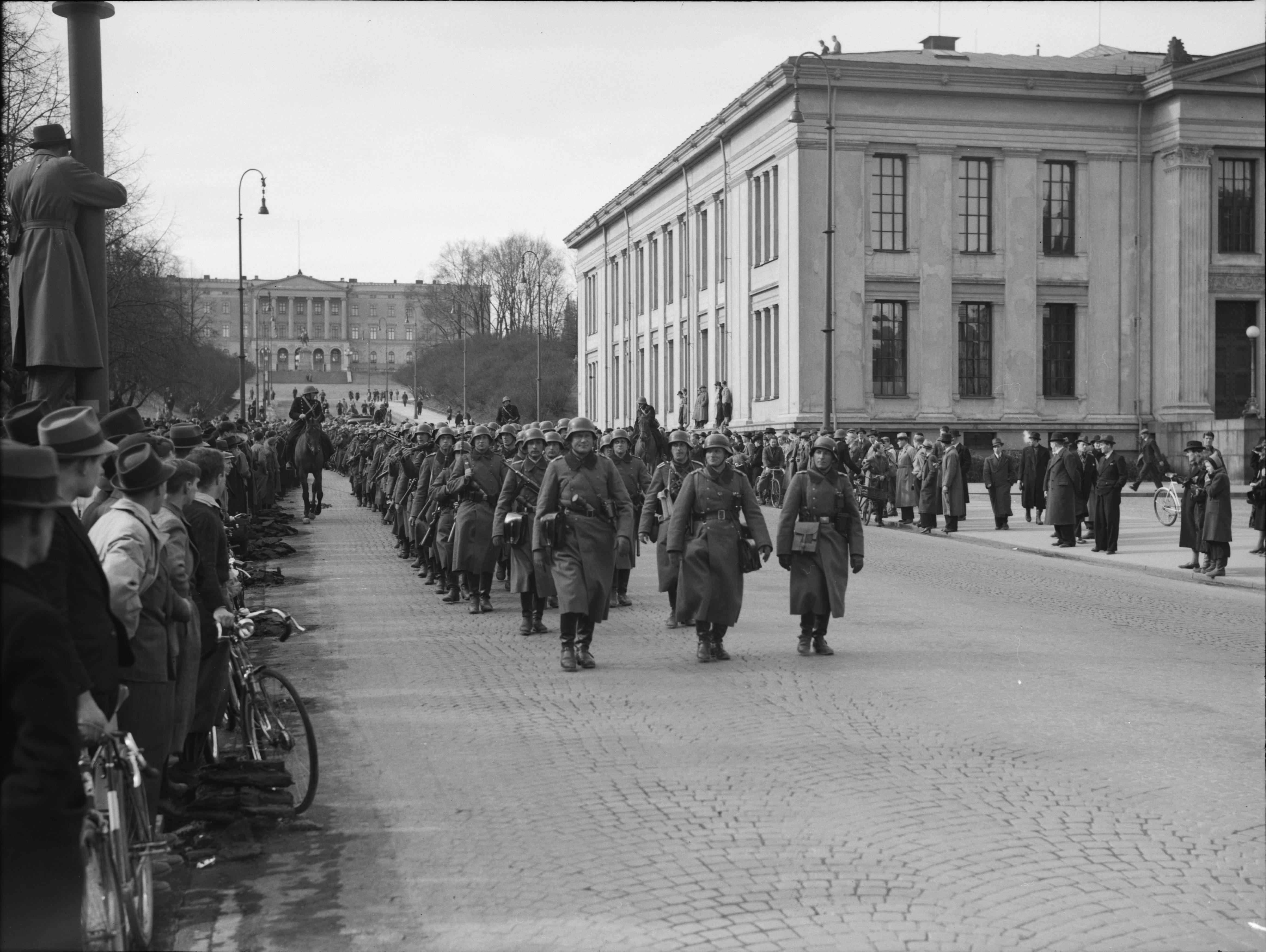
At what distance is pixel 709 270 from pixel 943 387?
532 inches

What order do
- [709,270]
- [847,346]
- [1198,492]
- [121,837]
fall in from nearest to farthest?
1. [121,837]
2. [1198,492]
3. [847,346]
4. [709,270]

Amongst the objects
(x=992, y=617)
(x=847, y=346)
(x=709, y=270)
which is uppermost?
(x=709, y=270)

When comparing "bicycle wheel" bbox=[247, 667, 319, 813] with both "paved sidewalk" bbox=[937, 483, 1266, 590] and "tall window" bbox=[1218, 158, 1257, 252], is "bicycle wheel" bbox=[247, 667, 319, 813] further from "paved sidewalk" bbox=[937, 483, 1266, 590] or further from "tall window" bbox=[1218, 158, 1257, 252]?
"tall window" bbox=[1218, 158, 1257, 252]

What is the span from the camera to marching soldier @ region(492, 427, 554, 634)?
1335 cm

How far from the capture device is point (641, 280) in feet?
233

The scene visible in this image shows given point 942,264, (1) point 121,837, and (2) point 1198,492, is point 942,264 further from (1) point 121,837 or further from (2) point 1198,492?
(1) point 121,837

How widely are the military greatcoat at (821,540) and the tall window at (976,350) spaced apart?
37.3 meters

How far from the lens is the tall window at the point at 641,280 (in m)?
70.1

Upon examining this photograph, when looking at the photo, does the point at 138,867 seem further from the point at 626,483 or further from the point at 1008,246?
the point at 1008,246

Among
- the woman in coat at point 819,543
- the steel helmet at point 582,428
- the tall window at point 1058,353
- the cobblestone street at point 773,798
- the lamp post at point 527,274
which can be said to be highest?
the lamp post at point 527,274

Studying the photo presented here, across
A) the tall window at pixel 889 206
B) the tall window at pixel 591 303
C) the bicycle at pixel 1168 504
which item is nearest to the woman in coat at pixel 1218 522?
the bicycle at pixel 1168 504

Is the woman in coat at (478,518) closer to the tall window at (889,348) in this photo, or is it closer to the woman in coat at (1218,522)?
the woman in coat at (1218,522)

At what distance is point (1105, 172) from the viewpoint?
49.6 meters

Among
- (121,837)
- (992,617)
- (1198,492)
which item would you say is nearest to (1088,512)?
(1198,492)
